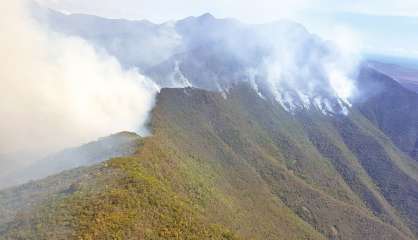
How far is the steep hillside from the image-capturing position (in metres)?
70.9

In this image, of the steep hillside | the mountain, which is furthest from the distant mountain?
the steep hillside

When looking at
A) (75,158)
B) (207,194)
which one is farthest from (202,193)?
(75,158)

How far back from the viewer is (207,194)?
386 ft

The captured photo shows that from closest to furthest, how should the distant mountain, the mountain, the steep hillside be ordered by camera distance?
the steep hillside < the mountain < the distant mountain

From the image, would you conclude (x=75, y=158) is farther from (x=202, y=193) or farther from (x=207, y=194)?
(x=207, y=194)

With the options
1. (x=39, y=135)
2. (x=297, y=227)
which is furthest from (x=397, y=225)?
(x=39, y=135)

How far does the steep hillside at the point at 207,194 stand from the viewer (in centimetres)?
7094

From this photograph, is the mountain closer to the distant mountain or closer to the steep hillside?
the steep hillside

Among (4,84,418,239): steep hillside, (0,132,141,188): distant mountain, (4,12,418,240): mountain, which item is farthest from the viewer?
(0,132,141,188): distant mountain

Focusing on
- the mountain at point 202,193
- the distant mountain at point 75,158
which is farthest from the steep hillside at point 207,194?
the distant mountain at point 75,158

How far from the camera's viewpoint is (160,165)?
348 feet

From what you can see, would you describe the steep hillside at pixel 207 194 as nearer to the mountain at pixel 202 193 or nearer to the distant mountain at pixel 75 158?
the mountain at pixel 202 193

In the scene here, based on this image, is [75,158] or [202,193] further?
[202,193]

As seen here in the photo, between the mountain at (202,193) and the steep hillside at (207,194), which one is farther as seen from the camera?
the mountain at (202,193)
